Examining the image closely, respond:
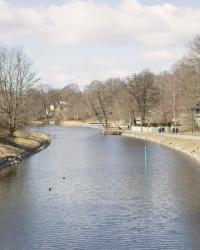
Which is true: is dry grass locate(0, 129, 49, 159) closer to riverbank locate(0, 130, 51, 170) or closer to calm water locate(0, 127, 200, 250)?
riverbank locate(0, 130, 51, 170)

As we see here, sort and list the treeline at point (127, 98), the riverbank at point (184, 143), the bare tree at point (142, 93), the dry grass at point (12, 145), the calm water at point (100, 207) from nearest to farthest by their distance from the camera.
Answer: the calm water at point (100, 207)
the dry grass at point (12, 145)
the riverbank at point (184, 143)
the treeline at point (127, 98)
the bare tree at point (142, 93)

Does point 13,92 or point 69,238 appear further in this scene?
point 13,92

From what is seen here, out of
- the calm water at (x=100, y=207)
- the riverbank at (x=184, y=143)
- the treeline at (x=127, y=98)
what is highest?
the treeline at (x=127, y=98)

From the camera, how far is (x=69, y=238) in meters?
21.5

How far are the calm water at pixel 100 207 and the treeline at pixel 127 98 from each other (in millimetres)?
27640

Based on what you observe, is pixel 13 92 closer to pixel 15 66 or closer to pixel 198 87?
pixel 15 66

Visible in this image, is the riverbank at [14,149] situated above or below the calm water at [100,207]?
above

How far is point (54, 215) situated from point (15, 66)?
55205mm

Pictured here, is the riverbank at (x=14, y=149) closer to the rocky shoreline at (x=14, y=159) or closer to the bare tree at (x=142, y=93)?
the rocky shoreline at (x=14, y=159)

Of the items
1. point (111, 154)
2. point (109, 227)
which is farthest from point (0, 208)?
point (111, 154)

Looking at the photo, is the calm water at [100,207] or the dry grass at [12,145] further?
the dry grass at [12,145]

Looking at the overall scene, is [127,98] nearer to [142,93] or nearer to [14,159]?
[142,93]

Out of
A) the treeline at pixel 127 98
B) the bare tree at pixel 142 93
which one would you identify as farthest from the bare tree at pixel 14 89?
the bare tree at pixel 142 93

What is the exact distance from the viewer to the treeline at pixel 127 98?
7494 centimetres
